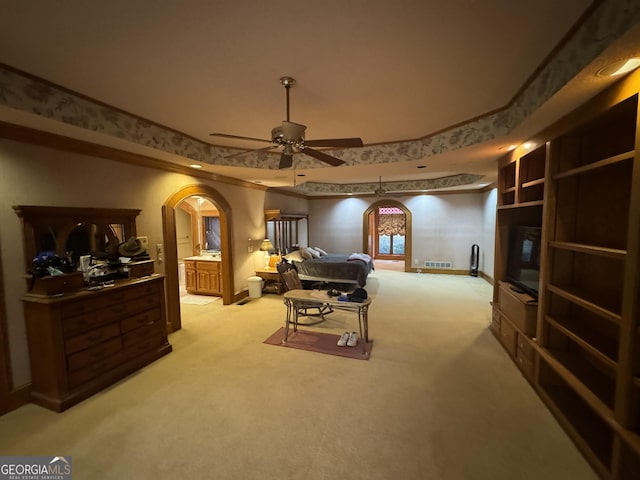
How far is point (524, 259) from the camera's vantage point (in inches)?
125

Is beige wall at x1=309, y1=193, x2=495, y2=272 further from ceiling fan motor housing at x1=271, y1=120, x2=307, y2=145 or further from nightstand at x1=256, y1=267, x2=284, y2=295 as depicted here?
ceiling fan motor housing at x1=271, y1=120, x2=307, y2=145

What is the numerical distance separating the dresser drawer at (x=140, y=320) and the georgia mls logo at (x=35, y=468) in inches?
44.4

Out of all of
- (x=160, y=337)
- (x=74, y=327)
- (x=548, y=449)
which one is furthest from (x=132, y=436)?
(x=548, y=449)

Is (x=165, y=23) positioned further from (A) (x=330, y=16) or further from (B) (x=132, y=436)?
(B) (x=132, y=436)

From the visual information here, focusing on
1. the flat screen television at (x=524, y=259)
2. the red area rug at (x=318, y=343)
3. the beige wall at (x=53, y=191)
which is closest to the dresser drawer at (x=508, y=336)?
the flat screen television at (x=524, y=259)

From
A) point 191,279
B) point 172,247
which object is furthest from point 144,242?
point 191,279

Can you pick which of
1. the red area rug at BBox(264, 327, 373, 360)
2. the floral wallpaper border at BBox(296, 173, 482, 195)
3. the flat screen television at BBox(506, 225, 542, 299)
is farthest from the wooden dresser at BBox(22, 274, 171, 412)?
the floral wallpaper border at BBox(296, 173, 482, 195)

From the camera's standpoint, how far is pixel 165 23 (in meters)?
1.50

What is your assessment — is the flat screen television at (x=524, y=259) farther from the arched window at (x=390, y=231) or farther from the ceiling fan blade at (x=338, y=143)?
the arched window at (x=390, y=231)

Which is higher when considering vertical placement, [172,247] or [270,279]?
[172,247]

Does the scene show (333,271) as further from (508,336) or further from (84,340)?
(84,340)

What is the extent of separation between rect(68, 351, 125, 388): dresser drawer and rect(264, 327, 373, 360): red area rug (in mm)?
1594

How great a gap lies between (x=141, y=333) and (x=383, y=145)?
12.5ft

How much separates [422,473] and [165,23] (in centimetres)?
309
